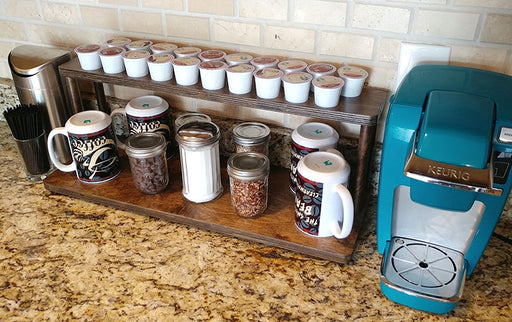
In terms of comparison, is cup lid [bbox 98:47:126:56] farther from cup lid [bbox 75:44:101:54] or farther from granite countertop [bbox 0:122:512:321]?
granite countertop [bbox 0:122:512:321]

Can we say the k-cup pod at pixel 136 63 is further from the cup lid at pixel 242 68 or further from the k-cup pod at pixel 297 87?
the k-cup pod at pixel 297 87

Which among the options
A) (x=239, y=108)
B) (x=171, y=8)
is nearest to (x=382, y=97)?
(x=239, y=108)

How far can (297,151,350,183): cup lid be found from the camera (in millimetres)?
804

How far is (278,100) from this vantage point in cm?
90

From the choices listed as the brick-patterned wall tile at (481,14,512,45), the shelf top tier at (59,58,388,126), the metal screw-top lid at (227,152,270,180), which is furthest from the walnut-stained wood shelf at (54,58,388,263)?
the brick-patterned wall tile at (481,14,512,45)

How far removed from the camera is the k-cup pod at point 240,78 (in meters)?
0.91

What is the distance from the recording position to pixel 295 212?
0.90 m

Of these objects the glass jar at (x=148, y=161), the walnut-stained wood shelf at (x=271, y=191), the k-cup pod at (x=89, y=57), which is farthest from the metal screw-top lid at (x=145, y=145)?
the k-cup pod at (x=89, y=57)

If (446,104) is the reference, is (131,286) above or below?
below

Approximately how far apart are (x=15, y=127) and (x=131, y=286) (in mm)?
489

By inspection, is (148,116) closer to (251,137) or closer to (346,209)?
(251,137)

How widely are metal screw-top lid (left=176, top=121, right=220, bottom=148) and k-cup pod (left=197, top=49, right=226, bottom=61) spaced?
0.14 m

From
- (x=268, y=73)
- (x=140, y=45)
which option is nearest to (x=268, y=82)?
(x=268, y=73)

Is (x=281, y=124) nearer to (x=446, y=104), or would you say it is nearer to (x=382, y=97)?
(x=382, y=97)
